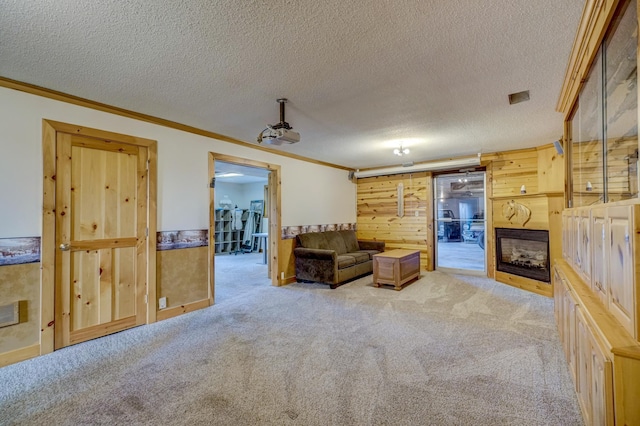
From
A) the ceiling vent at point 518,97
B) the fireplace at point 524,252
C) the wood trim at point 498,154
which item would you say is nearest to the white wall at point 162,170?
the wood trim at point 498,154

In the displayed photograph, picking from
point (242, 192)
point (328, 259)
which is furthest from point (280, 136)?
point (242, 192)

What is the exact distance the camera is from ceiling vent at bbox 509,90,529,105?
2.86 metres

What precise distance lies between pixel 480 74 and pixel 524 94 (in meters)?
0.76

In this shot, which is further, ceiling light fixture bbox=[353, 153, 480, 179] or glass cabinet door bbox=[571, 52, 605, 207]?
ceiling light fixture bbox=[353, 153, 480, 179]

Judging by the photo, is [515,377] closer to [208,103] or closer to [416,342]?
[416,342]

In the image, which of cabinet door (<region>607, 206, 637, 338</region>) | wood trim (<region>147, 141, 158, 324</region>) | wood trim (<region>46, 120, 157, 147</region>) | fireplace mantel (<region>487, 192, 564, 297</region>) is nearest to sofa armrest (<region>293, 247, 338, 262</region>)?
wood trim (<region>147, 141, 158, 324</region>)

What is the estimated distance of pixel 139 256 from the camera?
11.1ft

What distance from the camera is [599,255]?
1658 mm

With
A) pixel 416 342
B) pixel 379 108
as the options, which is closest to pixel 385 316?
pixel 416 342

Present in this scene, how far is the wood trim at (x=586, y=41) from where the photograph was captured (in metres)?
1.62

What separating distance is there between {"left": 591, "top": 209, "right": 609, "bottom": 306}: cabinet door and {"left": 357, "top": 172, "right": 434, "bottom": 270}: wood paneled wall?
180 inches

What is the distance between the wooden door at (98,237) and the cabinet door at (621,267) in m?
3.91

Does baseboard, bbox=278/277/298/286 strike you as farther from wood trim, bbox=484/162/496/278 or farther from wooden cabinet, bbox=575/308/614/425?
wooden cabinet, bbox=575/308/614/425

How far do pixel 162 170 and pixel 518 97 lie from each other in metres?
3.94
